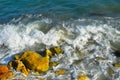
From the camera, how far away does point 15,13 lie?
17.3 meters

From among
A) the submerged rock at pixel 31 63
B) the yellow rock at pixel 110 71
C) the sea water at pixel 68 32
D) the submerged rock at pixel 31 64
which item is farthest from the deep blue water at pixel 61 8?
the yellow rock at pixel 110 71

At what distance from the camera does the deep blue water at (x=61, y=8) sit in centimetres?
1631

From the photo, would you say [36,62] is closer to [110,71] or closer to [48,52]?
[48,52]

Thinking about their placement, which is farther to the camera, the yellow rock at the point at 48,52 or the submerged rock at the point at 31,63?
the yellow rock at the point at 48,52

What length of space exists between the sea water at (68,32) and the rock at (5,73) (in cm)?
29

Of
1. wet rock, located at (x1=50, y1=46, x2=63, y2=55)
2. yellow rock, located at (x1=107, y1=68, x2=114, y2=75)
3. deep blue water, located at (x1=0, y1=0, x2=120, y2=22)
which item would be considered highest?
deep blue water, located at (x1=0, y1=0, x2=120, y2=22)

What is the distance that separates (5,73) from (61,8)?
6941 millimetres

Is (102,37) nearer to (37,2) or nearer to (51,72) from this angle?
(51,72)

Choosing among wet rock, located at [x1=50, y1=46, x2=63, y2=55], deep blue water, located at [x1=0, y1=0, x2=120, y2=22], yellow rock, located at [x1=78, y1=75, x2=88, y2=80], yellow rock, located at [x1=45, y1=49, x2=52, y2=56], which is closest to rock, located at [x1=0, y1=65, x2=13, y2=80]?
yellow rock, located at [x1=45, y1=49, x2=52, y2=56]

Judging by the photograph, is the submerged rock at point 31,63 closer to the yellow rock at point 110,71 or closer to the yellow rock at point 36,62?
the yellow rock at point 36,62

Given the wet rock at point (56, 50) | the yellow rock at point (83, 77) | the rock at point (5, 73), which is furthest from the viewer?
the wet rock at point (56, 50)

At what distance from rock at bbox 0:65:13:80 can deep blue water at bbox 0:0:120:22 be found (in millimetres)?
5643

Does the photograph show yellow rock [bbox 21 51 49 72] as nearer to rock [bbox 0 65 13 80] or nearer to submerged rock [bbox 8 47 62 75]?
submerged rock [bbox 8 47 62 75]

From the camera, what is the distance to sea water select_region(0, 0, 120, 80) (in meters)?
11.7
